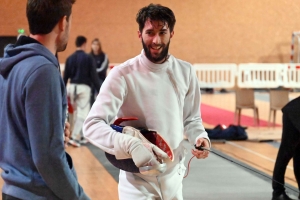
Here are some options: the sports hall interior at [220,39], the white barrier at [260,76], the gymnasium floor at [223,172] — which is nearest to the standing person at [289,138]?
the gymnasium floor at [223,172]

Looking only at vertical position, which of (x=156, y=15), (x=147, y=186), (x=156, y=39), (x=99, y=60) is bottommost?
(x=99, y=60)

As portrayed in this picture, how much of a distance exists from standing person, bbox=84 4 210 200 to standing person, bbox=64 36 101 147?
225 inches

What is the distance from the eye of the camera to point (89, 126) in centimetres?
272

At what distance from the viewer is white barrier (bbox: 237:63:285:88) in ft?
46.6

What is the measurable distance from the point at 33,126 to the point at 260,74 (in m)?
13.1

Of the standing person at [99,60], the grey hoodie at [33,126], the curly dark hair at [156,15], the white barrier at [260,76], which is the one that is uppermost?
the curly dark hair at [156,15]

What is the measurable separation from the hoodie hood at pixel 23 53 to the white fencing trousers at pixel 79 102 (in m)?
6.68

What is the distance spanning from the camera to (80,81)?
8688mm

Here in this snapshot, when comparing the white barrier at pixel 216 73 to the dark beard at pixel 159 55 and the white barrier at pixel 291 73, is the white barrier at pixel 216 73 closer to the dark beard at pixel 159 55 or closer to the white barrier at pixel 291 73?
the white barrier at pixel 291 73

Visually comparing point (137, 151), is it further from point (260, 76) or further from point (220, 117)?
point (260, 76)

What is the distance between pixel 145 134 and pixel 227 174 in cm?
425

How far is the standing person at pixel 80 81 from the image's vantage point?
8648 millimetres

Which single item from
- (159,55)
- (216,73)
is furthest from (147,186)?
(216,73)

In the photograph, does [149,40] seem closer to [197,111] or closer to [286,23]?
[197,111]
